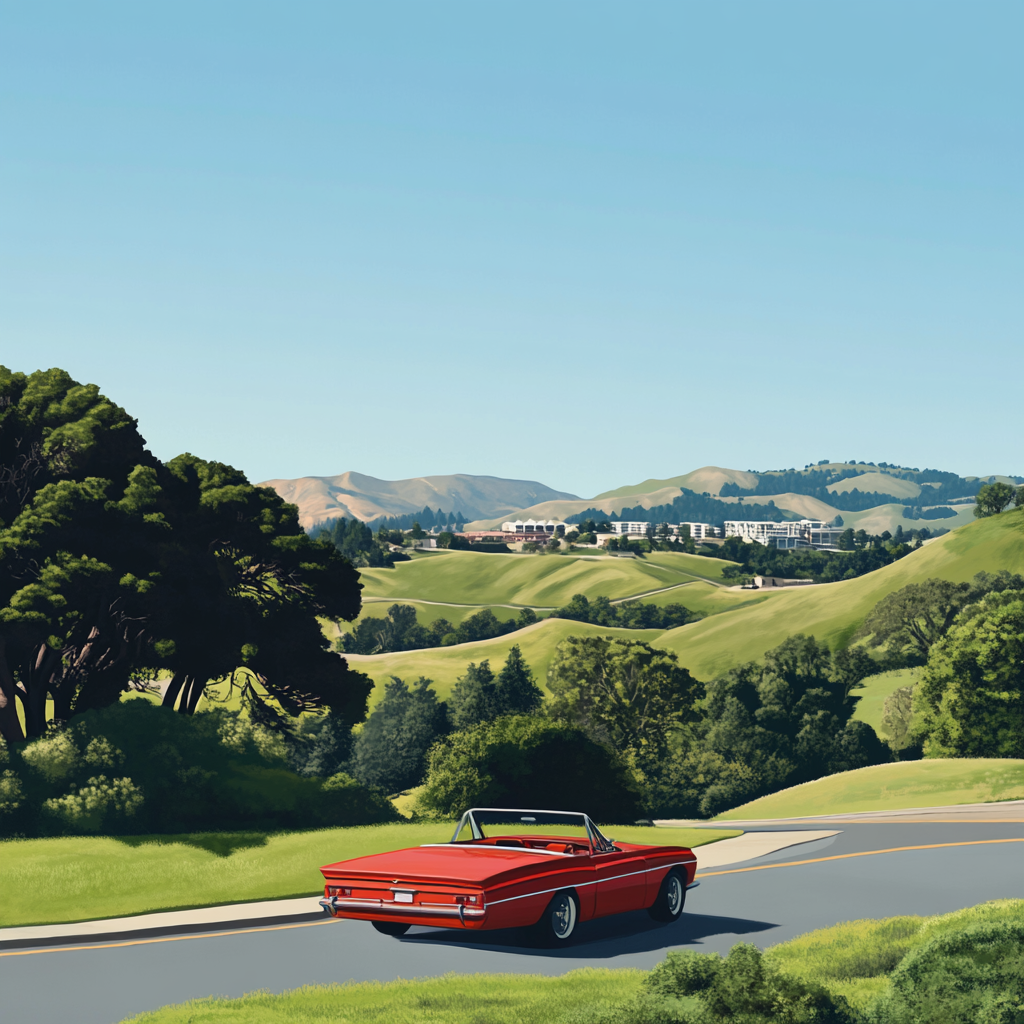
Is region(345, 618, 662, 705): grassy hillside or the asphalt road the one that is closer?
the asphalt road

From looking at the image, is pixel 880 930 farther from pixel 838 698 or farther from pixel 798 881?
pixel 838 698

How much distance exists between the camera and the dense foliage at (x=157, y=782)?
26.6 metres

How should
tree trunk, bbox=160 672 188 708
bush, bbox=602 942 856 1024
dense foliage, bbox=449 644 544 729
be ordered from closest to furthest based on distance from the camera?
bush, bbox=602 942 856 1024, tree trunk, bbox=160 672 188 708, dense foliage, bbox=449 644 544 729

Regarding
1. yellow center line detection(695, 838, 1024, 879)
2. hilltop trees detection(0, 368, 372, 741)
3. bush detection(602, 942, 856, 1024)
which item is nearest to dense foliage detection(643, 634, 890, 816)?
yellow center line detection(695, 838, 1024, 879)

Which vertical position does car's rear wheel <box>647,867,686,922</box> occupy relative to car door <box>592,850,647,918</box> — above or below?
below

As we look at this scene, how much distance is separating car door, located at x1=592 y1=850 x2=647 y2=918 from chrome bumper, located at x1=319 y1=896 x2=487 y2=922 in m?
2.16

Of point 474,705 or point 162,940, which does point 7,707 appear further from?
point 474,705

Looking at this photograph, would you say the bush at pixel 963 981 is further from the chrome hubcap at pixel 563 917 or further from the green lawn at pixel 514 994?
the chrome hubcap at pixel 563 917

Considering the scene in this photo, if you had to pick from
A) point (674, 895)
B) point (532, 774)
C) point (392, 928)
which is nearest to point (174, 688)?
point (532, 774)

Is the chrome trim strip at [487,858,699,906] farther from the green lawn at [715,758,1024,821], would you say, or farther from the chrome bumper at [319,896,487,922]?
the green lawn at [715,758,1024,821]

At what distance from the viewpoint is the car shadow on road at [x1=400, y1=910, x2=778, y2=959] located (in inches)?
574

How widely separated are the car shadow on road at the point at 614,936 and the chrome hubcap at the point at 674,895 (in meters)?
0.21

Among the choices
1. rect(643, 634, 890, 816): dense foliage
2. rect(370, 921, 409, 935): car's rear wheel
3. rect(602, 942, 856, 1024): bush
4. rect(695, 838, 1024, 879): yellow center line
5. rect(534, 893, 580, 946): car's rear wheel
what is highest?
rect(602, 942, 856, 1024): bush

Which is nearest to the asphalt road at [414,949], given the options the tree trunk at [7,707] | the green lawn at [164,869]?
the green lawn at [164,869]
